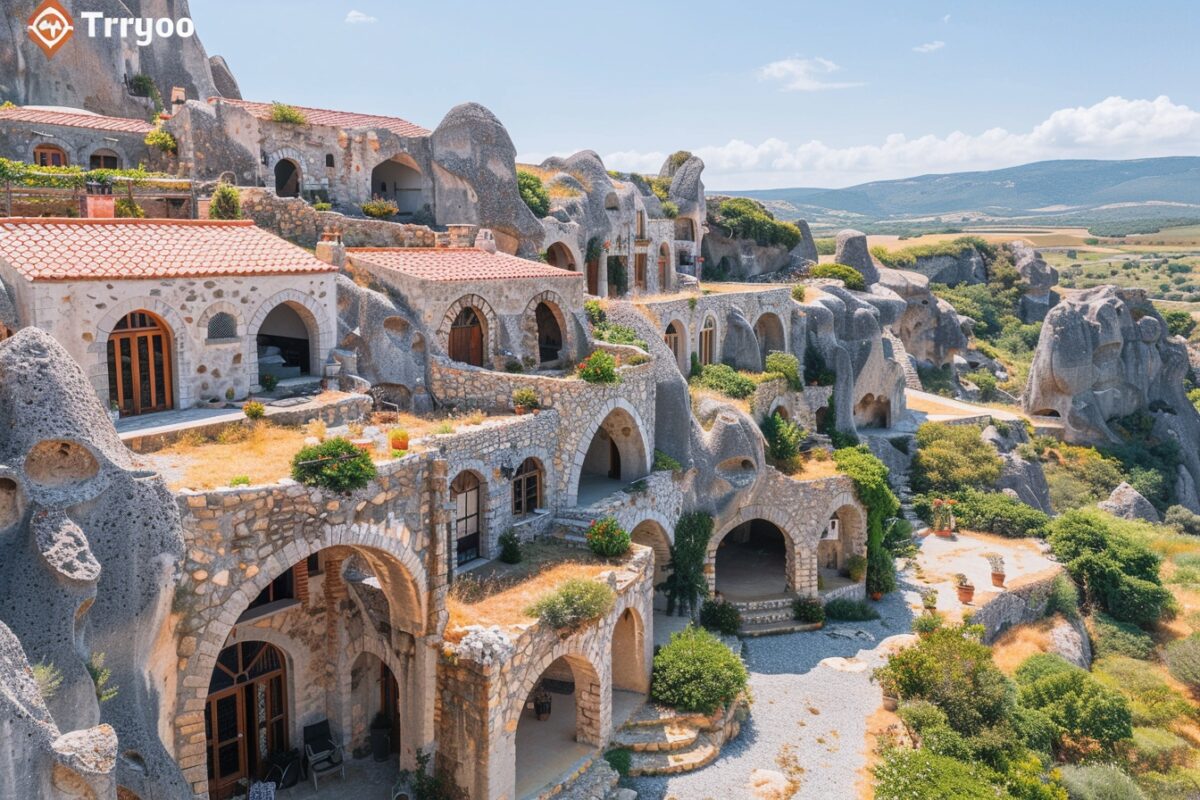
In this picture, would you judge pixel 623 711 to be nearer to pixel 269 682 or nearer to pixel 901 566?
pixel 269 682

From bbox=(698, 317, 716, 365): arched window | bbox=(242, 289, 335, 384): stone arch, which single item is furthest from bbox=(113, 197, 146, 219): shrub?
bbox=(698, 317, 716, 365): arched window

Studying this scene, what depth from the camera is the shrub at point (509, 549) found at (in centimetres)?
2208

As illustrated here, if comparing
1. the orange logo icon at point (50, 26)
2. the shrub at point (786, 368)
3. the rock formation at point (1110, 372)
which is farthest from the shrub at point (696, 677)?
the rock formation at point (1110, 372)

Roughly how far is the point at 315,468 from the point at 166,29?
36912 millimetres

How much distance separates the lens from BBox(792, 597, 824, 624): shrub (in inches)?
1214

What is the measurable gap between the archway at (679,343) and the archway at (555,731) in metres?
17.3

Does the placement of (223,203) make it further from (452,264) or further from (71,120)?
(71,120)

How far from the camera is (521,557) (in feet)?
73.3

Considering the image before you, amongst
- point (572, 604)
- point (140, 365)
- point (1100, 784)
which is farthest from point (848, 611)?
point (140, 365)

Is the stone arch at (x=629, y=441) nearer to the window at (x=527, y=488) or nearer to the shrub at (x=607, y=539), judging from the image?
the window at (x=527, y=488)

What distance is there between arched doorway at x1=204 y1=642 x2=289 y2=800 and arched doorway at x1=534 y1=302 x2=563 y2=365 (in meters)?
14.6

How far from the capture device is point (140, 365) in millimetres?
19484

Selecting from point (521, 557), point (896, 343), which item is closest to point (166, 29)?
point (521, 557)

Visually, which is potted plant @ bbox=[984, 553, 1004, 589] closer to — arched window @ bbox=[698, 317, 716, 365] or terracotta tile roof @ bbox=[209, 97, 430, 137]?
arched window @ bbox=[698, 317, 716, 365]
